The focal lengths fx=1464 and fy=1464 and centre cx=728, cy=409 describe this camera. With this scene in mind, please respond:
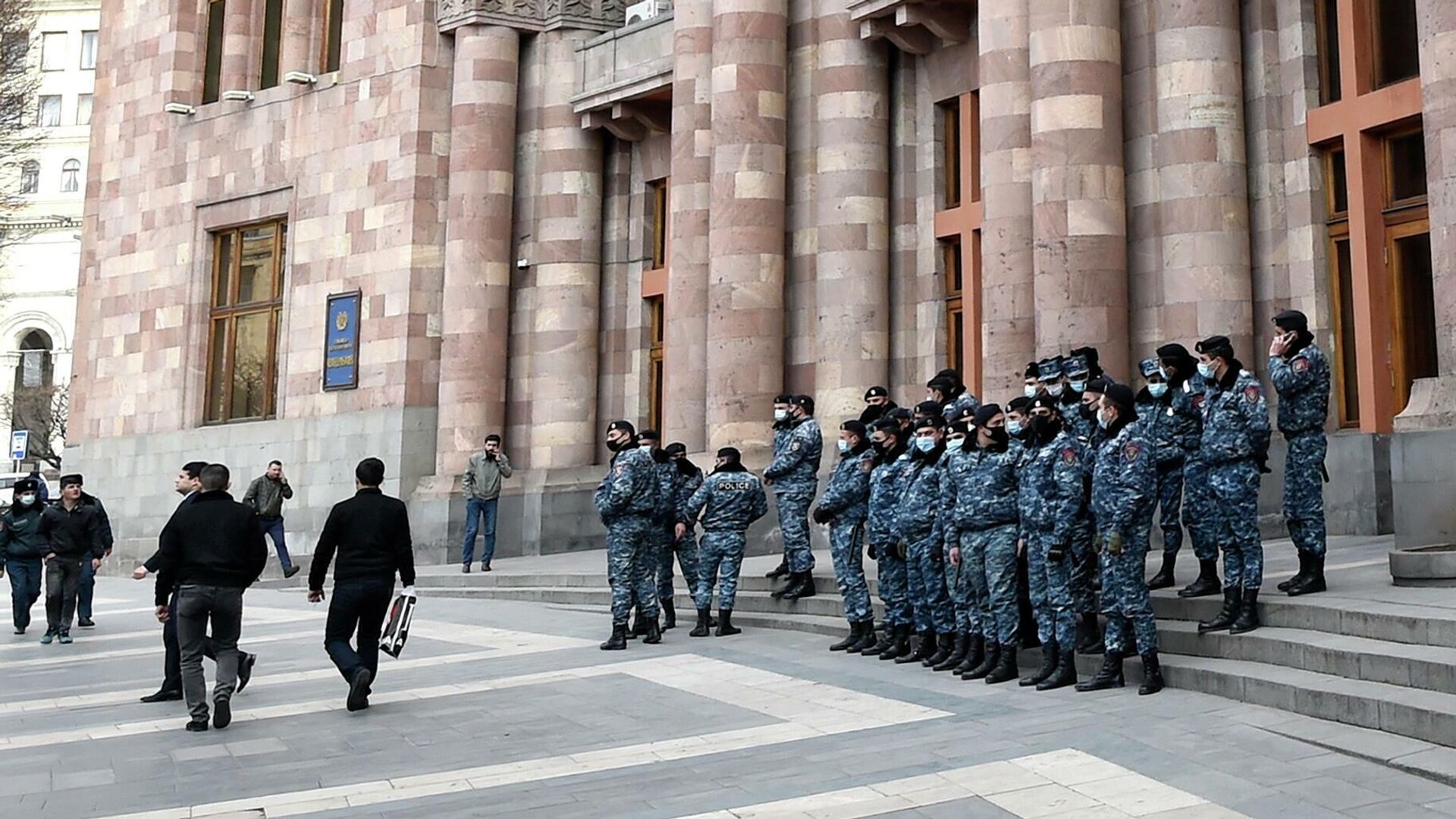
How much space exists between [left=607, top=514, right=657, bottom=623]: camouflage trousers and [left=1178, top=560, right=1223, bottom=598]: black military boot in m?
4.94

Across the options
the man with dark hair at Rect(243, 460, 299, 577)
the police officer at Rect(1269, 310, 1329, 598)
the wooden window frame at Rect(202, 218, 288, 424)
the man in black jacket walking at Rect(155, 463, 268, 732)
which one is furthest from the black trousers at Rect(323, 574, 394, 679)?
the wooden window frame at Rect(202, 218, 288, 424)

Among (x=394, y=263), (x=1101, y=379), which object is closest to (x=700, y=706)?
(x=1101, y=379)

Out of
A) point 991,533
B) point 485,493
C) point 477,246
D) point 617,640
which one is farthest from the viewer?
point 477,246

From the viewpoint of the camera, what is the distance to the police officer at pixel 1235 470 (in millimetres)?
9945

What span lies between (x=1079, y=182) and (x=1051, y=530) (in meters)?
7.96

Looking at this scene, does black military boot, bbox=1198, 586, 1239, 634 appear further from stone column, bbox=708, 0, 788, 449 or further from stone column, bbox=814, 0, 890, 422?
stone column, bbox=708, 0, 788, 449

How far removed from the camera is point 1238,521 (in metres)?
9.96

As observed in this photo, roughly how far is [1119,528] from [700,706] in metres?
3.07

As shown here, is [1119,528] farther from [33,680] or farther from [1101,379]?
[33,680]

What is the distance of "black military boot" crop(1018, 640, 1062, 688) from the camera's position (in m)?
10.1

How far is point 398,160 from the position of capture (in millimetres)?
25609

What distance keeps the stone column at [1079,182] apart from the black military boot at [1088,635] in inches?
261

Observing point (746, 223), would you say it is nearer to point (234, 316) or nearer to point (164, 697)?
point (164, 697)

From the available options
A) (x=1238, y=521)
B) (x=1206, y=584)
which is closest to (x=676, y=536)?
(x=1206, y=584)
